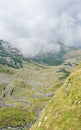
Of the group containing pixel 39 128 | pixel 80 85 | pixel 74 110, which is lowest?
pixel 39 128

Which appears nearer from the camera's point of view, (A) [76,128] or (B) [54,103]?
(A) [76,128]

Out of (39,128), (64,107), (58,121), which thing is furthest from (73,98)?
(39,128)

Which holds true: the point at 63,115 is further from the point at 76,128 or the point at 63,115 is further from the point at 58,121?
the point at 76,128

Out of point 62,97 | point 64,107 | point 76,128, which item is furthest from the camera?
point 62,97

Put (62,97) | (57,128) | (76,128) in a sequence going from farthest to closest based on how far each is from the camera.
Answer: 1. (62,97)
2. (57,128)
3. (76,128)

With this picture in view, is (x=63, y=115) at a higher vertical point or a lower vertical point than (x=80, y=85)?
lower

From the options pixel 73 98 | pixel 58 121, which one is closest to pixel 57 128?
pixel 58 121

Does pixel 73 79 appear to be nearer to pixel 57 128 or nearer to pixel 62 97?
pixel 62 97
